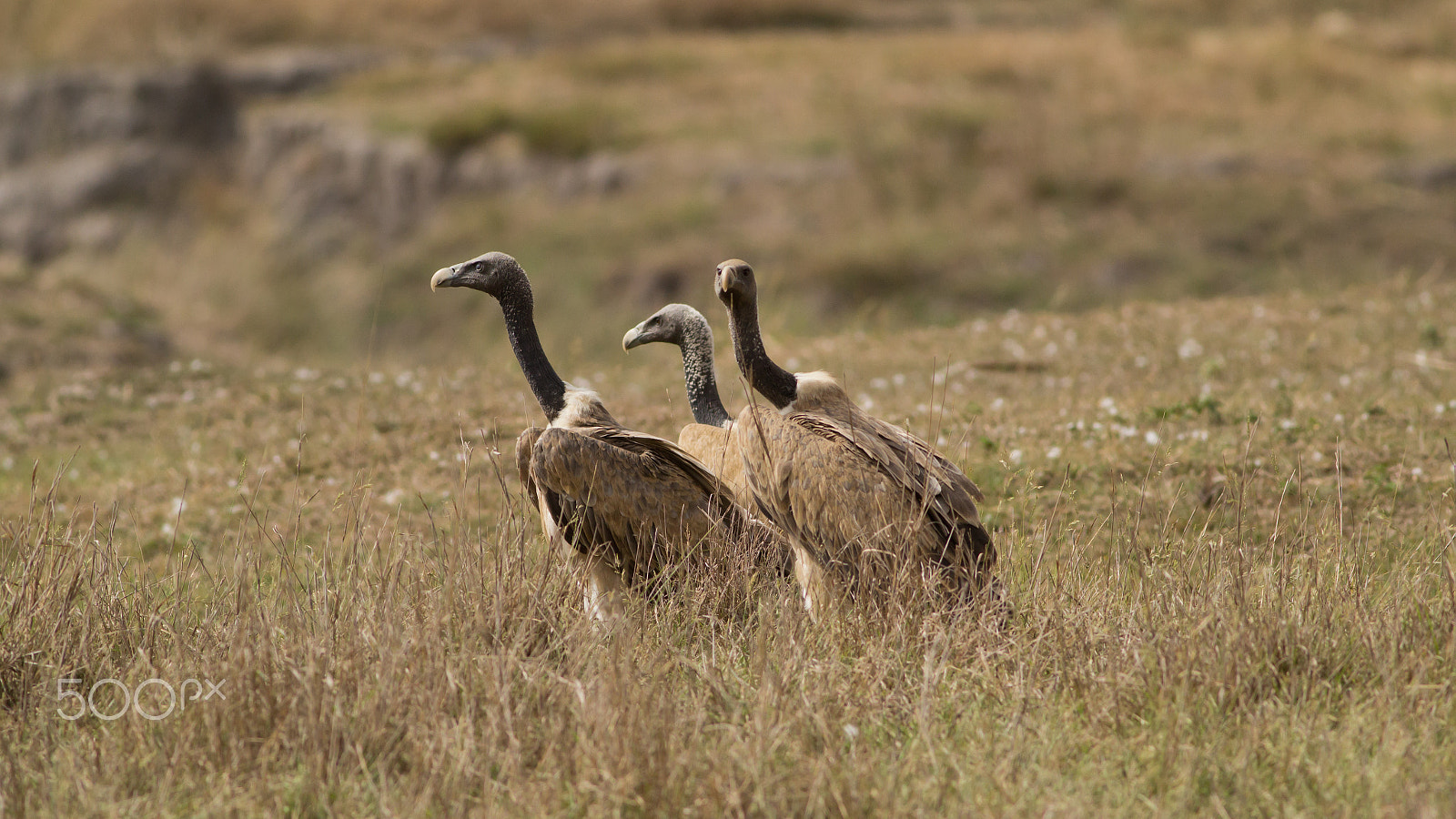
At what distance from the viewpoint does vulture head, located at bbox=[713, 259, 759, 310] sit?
466 centimetres

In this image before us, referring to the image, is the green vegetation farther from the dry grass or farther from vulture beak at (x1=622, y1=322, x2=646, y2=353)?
vulture beak at (x1=622, y1=322, x2=646, y2=353)

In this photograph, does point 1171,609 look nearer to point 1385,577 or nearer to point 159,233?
point 1385,577

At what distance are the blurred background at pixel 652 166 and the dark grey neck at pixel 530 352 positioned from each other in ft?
20.4

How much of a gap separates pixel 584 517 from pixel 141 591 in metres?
1.44

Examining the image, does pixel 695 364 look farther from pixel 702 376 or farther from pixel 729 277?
pixel 729 277

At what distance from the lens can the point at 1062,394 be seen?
7.91m

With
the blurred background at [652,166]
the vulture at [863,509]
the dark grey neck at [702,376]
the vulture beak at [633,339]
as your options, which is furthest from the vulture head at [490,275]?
the blurred background at [652,166]

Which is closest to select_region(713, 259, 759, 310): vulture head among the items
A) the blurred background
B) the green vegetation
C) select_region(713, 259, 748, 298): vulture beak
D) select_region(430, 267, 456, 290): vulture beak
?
select_region(713, 259, 748, 298): vulture beak

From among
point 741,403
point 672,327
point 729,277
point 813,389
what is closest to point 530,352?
point 672,327

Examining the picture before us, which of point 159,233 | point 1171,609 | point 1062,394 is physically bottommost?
point 159,233

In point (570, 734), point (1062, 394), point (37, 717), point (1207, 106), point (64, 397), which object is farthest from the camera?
point (1207, 106)

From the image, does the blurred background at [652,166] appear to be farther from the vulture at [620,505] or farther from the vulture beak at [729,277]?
the vulture at [620,505]

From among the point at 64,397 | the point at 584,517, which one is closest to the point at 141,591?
the point at 584,517

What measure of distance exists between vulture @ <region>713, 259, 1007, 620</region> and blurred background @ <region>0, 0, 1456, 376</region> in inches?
274
